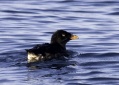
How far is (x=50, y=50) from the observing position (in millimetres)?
16469

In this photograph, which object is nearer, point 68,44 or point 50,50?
point 50,50

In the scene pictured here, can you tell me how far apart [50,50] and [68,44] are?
2884 millimetres

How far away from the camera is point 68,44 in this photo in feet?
63.4

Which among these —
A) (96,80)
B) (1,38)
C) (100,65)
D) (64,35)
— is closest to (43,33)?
(1,38)

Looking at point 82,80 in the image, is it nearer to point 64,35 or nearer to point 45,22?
point 64,35

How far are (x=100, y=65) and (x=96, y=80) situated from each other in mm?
1463

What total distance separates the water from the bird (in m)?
0.20

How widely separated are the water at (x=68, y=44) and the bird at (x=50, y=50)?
0.20 metres

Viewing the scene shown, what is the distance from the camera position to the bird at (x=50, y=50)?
632 inches

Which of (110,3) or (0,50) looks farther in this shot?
(110,3)

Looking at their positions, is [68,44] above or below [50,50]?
below

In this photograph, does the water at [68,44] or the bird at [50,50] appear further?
the bird at [50,50]

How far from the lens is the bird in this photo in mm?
16047

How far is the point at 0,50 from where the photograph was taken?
17.7 m
